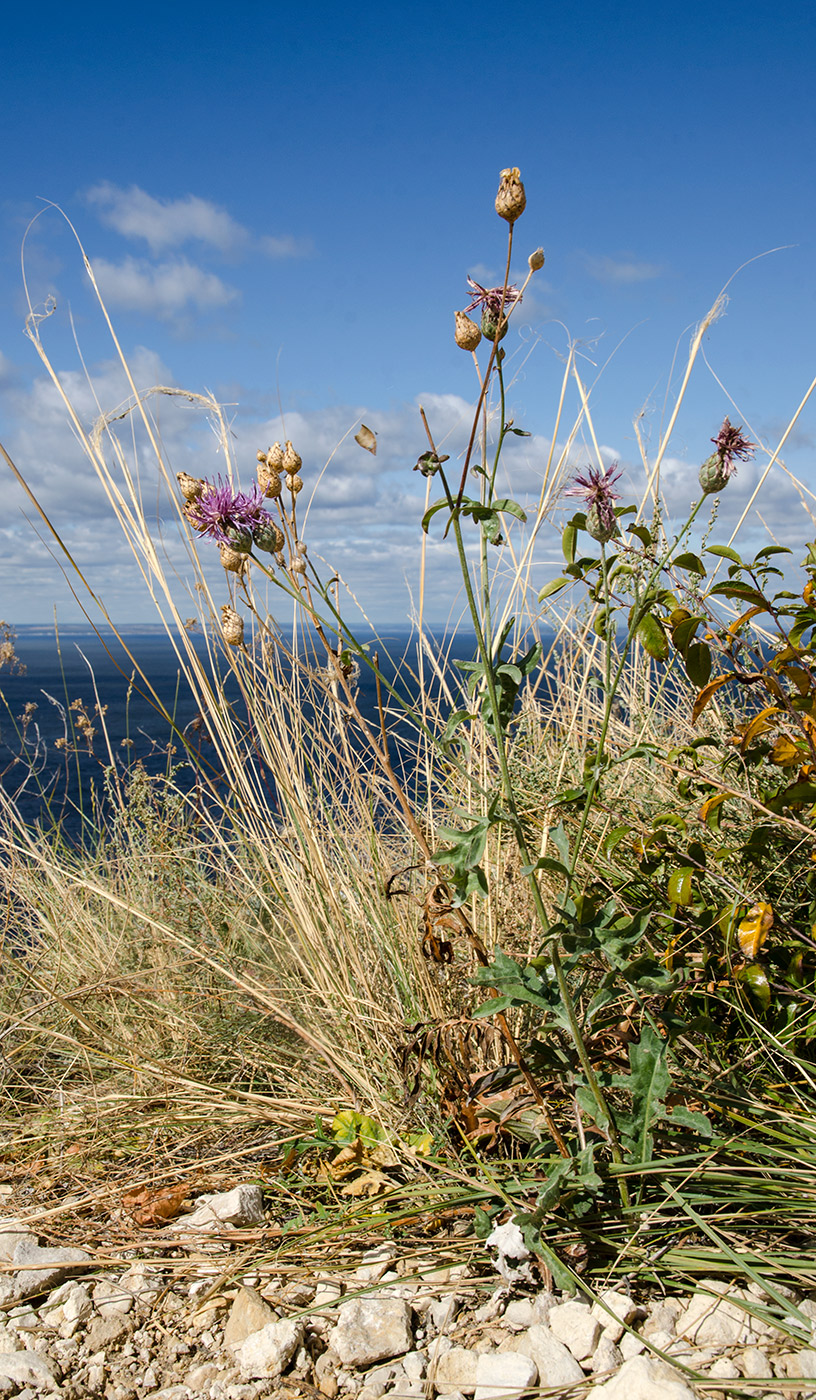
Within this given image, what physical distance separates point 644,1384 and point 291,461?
52.1 inches

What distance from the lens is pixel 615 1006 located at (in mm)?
1473

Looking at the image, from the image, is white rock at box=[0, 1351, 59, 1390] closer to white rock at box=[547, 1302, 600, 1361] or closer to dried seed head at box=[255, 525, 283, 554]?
white rock at box=[547, 1302, 600, 1361]

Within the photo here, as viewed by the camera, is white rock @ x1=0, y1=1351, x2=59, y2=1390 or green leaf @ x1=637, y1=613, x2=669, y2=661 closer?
white rock @ x1=0, y1=1351, x2=59, y2=1390

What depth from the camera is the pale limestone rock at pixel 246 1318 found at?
111cm

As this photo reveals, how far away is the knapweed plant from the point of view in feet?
3.67

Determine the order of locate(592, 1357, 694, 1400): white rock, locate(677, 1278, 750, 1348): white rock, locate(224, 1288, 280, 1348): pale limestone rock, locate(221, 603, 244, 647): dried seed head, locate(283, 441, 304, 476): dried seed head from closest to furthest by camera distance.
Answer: locate(592, 1357, 694, 1400): white rock → locate(677, 1278, 750, 1348): white rock → locate(224, 1288, 280, 1348): pale limestone rock → locate(283, 441, 304, 476): dried seed head → locate(221, 603, 244, 647): dried seed head

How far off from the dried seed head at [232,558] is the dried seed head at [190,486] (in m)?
0.09

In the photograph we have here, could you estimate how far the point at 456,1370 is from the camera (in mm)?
1021

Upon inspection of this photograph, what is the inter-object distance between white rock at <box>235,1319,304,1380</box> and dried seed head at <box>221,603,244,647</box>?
103cm

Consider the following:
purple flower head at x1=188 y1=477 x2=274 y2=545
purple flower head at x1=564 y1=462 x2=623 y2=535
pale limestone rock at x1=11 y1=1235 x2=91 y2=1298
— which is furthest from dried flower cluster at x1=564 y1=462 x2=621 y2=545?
pale limestone rock at x1=11 y1=1235 x2=91 y2=1298

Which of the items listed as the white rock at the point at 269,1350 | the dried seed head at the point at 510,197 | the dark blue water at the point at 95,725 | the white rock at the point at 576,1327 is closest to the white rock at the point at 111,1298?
the white rock at the point at 269,1350

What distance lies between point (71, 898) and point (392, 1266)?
1462 mm

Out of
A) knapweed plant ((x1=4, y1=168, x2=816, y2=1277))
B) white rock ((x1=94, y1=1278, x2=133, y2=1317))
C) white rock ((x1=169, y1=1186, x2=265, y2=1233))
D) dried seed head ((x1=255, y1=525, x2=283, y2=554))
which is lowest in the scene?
white rock ((x1=94, y1=1278, x2=133, y2=1317))

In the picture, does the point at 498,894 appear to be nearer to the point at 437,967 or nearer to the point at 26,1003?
the point at 437,967
